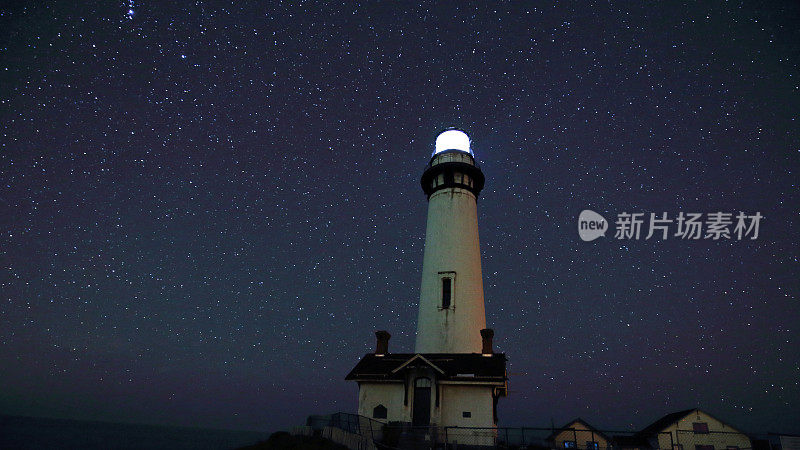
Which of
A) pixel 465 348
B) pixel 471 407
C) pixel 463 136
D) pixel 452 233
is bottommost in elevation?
pixel 471 407

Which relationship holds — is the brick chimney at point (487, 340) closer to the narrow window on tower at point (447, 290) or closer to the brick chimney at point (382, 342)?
the narrow window on tower at point (447, 290)

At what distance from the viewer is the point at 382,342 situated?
28.7m

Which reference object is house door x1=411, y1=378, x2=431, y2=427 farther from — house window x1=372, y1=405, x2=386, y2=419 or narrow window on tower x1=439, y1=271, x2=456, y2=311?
narrow window on tower x1=439, y1=271, x2=456, y2=311

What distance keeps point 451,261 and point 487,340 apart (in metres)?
6.00

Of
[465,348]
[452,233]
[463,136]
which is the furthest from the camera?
[463,136]

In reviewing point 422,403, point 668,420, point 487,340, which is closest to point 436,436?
point 422,403

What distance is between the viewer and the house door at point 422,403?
23.9 metres

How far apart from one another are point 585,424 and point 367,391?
18.1 metres

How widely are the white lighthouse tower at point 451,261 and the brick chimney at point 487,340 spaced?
1431 millimetres

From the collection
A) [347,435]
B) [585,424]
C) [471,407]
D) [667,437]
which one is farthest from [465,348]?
[667,437]

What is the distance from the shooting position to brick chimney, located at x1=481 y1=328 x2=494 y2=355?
2669 cm

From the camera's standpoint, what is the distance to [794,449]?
21688 mm

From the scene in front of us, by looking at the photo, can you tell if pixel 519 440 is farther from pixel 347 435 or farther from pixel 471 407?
pixel 347 435

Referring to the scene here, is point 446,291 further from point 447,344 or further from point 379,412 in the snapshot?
point 379,412
